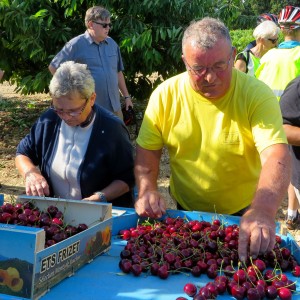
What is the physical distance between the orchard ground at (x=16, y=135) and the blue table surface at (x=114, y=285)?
164 centimetres

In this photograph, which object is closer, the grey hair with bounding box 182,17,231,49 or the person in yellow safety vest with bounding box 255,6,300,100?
the grey hair with bounding box 182,17,231,49

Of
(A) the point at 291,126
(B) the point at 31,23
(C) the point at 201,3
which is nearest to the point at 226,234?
(A) the point at 291,126

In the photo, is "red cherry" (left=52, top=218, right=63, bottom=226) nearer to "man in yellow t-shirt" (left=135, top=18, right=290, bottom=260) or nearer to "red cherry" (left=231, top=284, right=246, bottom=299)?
"man in yellow t-shirt" (left=135, top=18, right=290, bottom=260)

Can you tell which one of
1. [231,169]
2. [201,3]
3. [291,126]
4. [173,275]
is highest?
[201,3]

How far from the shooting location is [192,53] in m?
2.30

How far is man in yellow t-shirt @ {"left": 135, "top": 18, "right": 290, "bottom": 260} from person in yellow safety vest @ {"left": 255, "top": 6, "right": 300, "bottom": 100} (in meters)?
2.33

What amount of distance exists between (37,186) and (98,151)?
42cm

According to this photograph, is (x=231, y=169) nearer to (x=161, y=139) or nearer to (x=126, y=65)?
(x=161, y=139)

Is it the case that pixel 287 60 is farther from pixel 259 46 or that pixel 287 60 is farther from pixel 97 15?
pixel 97 15

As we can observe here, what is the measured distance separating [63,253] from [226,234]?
759mm

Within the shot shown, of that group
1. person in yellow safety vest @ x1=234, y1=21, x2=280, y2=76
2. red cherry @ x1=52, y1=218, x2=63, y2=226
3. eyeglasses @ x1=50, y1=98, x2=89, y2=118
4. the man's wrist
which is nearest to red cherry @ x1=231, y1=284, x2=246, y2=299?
red cherry @ x1=52, y1=218, x2=63, y2=226

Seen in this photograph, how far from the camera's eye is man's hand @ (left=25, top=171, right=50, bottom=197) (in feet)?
9.36

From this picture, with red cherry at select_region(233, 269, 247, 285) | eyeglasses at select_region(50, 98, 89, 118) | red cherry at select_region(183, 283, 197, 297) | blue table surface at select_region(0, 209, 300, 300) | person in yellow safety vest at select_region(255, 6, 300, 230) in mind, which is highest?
person in yellow safety vest at select_region(255, 6, 300, 230)

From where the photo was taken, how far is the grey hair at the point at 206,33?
2268 millimetres
